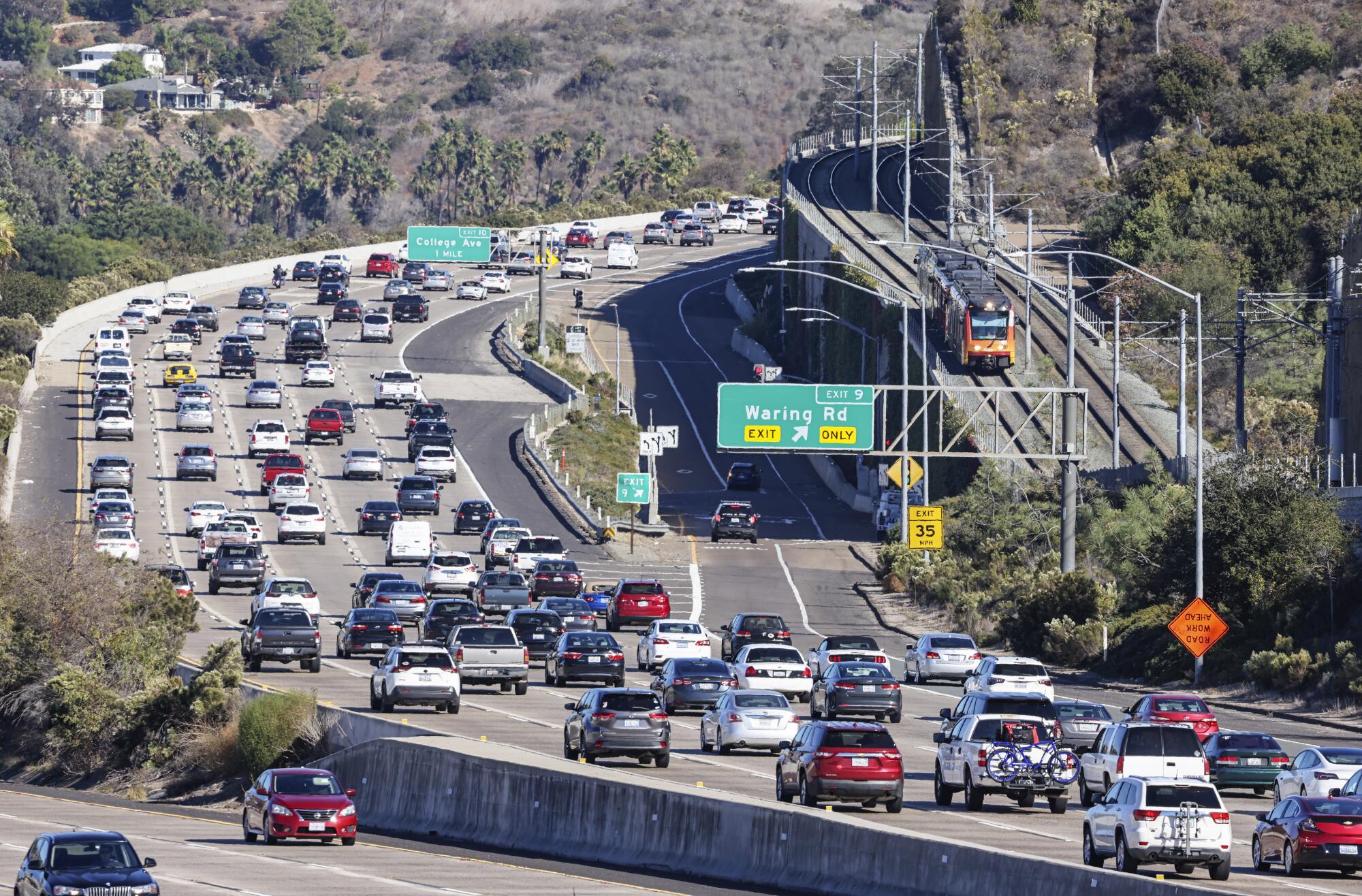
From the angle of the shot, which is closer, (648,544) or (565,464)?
(648,544)

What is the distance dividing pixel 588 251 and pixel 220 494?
81.0 meters

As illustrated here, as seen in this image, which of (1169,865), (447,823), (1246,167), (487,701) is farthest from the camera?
(1246,167)

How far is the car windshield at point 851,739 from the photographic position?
29.2 meters

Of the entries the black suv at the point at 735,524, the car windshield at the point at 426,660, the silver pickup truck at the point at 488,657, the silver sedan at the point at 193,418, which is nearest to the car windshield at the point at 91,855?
the car windshield at the point at 426,660

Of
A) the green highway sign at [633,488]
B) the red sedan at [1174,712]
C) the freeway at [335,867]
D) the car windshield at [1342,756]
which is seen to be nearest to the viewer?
the freeway at [335,867]

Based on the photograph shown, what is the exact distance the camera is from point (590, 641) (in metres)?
45.5

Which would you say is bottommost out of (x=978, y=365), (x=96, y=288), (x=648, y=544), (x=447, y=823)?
(x=447, y=823)

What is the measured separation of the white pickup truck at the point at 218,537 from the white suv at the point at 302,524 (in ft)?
12.3

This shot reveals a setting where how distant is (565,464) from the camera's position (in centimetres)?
8962

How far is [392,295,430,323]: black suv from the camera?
12138 cm

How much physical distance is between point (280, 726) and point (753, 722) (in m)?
10.2

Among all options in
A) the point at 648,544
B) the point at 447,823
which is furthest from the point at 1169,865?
the point at 648,544

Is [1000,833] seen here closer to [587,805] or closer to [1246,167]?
[587,805]

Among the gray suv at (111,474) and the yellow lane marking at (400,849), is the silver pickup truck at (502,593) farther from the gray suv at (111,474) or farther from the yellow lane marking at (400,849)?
the gray suv at (111,474)
